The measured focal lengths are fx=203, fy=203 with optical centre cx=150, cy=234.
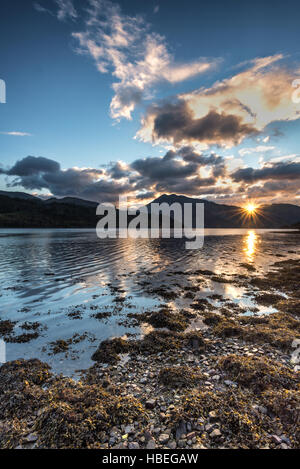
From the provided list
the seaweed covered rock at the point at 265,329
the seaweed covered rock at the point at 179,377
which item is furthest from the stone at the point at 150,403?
Answer: the seaweed covered rock at the point at 265,329

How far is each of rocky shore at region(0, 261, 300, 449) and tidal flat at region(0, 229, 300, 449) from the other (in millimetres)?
30

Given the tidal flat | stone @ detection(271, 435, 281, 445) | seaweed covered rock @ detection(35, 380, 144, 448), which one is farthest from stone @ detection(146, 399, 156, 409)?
stone @ detection(271, 435, 281, 445)

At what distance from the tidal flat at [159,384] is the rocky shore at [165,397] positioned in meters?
0.03

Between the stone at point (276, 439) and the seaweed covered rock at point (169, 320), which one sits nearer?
the stone at point (276, 439)

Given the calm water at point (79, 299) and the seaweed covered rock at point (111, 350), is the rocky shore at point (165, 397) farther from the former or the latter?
the calm water at point (79, 299)

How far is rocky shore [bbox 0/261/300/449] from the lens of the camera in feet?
18.7

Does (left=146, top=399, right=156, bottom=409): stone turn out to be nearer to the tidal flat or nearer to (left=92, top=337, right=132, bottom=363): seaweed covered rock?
the tidal flat

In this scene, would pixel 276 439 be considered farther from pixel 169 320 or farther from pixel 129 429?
pixel 169 320

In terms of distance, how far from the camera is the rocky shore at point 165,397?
5703 millimetres

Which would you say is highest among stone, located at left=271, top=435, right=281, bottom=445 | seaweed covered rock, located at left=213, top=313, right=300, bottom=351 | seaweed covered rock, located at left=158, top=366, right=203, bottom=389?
stone, located at left=271, top=435, right=281, bottom=445

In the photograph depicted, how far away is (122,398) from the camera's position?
702cm
